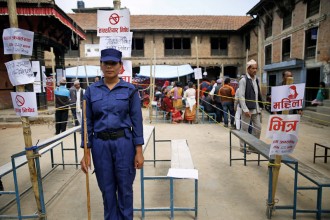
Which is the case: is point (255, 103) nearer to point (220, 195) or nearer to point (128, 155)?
point (220, 195)

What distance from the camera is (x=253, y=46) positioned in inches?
776

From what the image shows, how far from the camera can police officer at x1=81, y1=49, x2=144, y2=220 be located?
240 centimetres

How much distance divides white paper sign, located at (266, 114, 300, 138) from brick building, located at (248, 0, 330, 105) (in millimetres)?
7358

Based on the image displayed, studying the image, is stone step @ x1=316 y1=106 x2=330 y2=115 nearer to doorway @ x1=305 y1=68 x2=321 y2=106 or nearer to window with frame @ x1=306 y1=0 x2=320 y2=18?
doorway @ x1=305 y1=68 x2=321 y2=106

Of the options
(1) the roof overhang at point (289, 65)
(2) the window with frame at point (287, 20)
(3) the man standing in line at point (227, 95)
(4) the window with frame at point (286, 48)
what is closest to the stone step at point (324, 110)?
(1) the roof overhang at point (289, 65)

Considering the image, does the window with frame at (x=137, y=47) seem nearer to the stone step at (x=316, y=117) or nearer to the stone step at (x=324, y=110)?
the stone step at (x=316, y=117)

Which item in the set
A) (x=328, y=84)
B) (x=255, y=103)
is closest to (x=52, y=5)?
(x=255, y=103)

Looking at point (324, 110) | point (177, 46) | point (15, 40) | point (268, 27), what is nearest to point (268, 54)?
point (268, 27)

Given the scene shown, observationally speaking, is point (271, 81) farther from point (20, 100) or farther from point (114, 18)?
point (20, 100)

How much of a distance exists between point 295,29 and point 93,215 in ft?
48.6

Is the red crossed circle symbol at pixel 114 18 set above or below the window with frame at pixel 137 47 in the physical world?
below

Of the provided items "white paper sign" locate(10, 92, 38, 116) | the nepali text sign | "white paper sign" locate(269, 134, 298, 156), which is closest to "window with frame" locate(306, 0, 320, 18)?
the nepali text sign

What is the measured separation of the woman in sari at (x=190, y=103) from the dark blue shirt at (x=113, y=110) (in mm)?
7119

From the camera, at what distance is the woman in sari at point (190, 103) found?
953 centimetres
